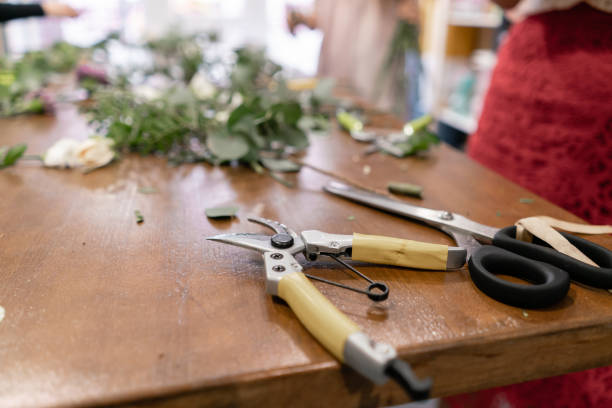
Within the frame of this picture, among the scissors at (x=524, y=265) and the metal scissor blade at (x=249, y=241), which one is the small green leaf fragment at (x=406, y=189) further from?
the metal scissor blade at (x=249, y=241)

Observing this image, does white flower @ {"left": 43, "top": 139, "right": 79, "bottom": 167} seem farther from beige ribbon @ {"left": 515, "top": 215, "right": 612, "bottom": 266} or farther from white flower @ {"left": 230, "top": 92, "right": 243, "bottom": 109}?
beige ribbon @ {"left": 515, "top": 215, "right": 612, "bottom": 266}

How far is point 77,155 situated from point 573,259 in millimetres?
742

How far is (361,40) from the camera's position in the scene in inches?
71.8

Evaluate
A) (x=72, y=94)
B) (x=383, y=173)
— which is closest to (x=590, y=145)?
(x=383, y=173)

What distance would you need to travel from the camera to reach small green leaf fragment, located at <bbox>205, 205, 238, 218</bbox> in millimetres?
569

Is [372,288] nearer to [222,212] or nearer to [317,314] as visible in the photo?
[317,314]

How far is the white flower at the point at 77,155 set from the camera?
74 centimetres

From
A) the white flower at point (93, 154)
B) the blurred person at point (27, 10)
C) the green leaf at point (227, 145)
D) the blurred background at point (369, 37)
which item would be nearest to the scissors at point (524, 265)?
the green leaf at point (227, 145)

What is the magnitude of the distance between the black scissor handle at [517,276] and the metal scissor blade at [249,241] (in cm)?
21

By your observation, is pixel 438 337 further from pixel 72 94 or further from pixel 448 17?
pixel 448 17

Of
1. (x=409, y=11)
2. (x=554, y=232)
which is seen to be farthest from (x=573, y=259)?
(x=409, y=11)

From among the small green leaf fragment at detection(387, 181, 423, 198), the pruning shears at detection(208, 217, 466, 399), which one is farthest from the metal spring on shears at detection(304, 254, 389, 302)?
the small green leaf fragment at detection(387, 181, 423, 198)

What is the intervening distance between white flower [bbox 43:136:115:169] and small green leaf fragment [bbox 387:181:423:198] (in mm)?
497

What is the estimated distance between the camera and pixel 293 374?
0.32 m
